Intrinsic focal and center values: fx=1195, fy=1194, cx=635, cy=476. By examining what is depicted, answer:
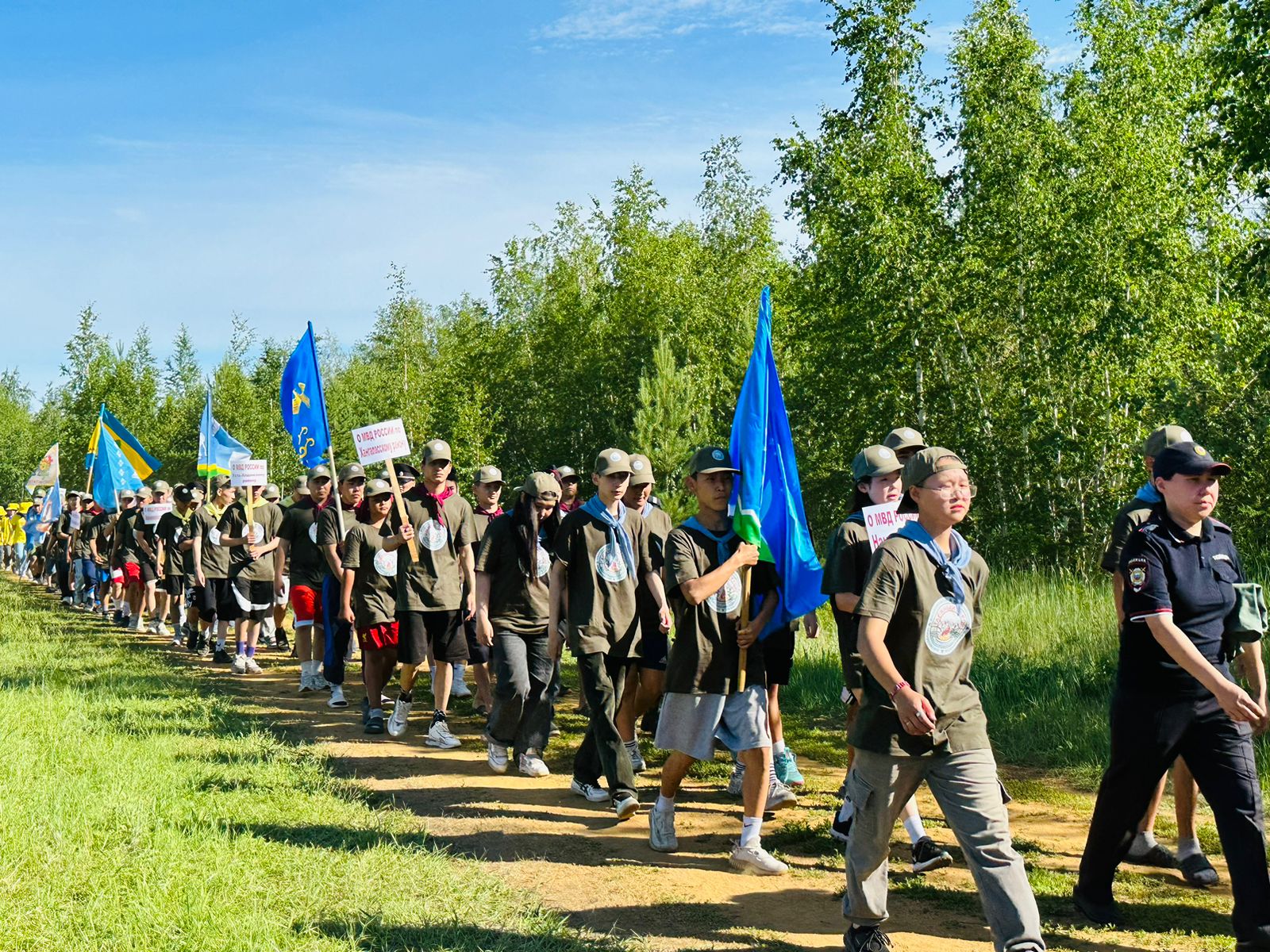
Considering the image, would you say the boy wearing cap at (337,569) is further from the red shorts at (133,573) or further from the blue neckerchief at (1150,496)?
the red shorts at (133,573)

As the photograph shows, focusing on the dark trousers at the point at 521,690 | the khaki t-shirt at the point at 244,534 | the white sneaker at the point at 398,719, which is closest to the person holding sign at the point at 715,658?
the dark trousers at the point at 521,690

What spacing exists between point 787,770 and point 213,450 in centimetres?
1419

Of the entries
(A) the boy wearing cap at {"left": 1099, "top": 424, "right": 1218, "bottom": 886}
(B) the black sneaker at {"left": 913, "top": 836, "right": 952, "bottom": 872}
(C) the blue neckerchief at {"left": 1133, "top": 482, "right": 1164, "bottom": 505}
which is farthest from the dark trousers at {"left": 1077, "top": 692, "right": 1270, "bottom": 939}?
(C) the blue neckerchief at {"left": 1133, "top": 482, "right": 1164, "bottom": 505}

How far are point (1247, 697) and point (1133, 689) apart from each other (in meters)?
0.58

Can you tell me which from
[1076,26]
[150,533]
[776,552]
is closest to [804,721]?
[776,552]

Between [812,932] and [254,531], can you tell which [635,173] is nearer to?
[254,531]

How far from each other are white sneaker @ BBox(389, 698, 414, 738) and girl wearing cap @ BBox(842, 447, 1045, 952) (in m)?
6.03

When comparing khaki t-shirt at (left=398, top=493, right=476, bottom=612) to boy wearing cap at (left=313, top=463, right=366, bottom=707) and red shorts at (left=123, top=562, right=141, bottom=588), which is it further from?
red shorts at (left=123, top=562, right=141, bottom=588)

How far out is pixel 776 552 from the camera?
649 centimetres

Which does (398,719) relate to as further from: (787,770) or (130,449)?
(130,449)

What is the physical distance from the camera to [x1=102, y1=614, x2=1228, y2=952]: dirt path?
17.0 feet

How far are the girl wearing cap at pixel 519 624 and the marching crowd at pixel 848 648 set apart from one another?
2 cm

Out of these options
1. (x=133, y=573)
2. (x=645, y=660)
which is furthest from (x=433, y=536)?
(x=133, y=573)

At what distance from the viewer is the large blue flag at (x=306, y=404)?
43.1ft
